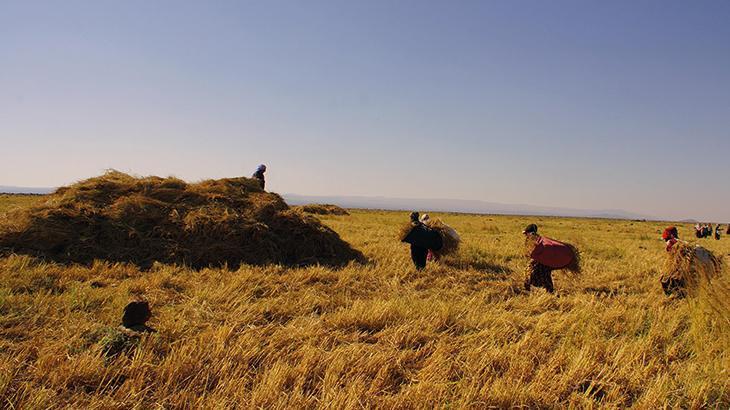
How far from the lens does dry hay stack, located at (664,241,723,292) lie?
586 centimetres

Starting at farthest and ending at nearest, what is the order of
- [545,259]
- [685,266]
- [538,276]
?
[538,276], [545,259], [685,266]

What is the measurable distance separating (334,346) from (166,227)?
255 inches

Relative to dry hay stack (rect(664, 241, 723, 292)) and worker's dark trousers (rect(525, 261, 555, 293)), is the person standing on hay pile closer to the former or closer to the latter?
dry hay stack (rect(664, 241, 723, 292))

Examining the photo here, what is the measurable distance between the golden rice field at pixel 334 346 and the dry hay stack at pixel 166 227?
3.39 feet

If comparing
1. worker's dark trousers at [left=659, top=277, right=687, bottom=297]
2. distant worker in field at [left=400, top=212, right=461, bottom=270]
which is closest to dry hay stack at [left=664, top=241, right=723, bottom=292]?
worker's dark trousers at [left=659, top=277, right=687, bottom=297]

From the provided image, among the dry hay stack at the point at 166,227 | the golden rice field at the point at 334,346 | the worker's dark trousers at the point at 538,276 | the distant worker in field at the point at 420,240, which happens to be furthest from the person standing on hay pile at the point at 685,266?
the dry hay stack at the point at 166,227

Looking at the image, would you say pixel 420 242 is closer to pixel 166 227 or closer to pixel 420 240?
pixel 420 240

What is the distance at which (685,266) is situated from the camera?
646cm

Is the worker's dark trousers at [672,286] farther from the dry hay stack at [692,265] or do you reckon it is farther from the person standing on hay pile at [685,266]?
the dry hay stack at [692,265]

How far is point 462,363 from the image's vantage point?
159 inches

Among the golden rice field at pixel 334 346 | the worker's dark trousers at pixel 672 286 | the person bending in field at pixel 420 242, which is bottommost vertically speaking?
the golden rice field at pixel 334 346

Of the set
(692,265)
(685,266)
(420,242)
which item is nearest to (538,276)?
(685,266)

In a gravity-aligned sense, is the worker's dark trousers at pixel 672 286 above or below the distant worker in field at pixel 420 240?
below

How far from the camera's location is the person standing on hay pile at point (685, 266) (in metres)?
6.00
